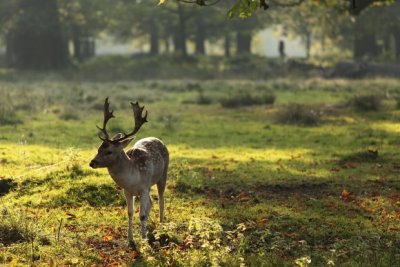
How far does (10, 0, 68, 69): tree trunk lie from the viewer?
58.2 m

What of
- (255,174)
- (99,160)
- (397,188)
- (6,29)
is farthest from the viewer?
(6,29)

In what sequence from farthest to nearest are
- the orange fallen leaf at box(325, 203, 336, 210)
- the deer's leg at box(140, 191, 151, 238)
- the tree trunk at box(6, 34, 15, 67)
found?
the tree trunk at box(6, 34, 15, 67), the orange fallen leaf at box(325, 203, 336, 210), the deer's leg at box(140, 191, 151, 238)

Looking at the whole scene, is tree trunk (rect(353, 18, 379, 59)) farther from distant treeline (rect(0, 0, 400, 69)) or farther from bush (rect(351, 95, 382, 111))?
bush (rect(351, 95, 382, 111))

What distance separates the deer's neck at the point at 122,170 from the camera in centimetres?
922

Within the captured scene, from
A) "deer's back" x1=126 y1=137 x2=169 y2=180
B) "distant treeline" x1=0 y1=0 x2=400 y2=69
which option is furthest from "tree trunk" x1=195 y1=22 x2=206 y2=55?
"deer's back" x1=126 y1=137 x2=169 y2=180

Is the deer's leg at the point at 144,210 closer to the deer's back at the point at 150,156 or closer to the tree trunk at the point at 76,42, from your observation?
the deer's back at the point at 150,156

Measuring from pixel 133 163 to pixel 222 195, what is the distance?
4162 mm

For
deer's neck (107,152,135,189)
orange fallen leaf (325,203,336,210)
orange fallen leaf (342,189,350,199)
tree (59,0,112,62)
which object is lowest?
orange fallen leaf (325,203,336,210)

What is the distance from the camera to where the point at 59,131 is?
22.2 meters

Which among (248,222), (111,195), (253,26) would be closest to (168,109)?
(111,195)

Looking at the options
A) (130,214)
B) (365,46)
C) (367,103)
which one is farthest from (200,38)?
(130,214)

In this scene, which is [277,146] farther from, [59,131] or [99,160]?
[99,160]

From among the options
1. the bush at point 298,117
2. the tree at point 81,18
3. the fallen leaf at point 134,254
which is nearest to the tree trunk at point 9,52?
the tree at point 81,18

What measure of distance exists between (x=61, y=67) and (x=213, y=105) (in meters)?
32.7
